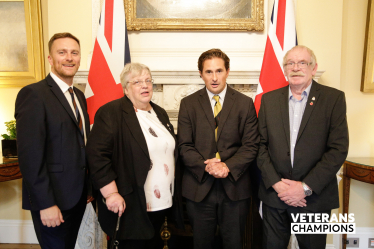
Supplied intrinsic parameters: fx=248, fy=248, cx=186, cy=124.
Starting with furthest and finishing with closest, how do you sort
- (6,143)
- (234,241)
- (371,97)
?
(371,97), (6,143), (234,241)

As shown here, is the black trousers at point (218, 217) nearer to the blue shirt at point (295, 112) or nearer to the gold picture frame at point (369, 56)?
the blue shirt at point (295, 112)

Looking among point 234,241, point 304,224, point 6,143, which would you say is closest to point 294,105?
point 304,224

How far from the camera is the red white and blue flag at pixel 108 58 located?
2230 millimetres

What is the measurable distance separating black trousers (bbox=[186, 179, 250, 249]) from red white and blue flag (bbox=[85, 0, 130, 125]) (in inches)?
47.6

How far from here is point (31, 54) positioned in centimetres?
272

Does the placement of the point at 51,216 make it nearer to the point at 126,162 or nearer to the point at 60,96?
the point at 126,162

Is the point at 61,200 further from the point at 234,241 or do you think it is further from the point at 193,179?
the point at 234,241

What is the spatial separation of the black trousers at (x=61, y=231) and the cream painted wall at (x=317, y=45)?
155 centimetres

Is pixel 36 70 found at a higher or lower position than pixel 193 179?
higher

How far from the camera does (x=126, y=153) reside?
5.06 ft

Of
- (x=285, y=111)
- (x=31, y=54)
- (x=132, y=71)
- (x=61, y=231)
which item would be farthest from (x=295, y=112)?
(x=31, y=54)

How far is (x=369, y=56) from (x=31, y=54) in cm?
361

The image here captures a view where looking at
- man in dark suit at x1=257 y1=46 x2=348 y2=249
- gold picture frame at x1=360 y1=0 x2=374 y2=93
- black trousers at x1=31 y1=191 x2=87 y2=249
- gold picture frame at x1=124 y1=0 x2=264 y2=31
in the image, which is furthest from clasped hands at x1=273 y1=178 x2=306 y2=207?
gold picture frame at x1=360 y1=0 x2=374 y2=93

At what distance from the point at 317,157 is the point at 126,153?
120 centimetres
